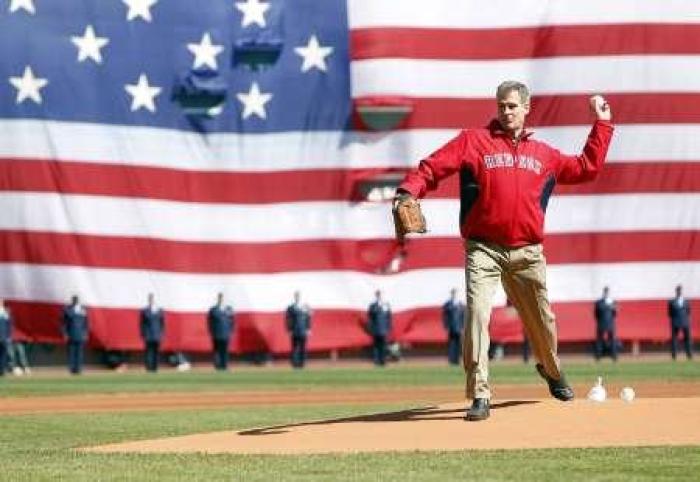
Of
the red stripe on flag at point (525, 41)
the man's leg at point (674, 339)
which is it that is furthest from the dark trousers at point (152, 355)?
the man's leg at point (674, 339)

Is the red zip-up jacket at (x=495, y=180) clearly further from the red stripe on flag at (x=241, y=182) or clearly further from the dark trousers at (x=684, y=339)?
the dark trousers at (x=684, y=339)

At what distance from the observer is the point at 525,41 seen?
36344 millimetres

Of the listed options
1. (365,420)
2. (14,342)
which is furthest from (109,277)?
(365,420)

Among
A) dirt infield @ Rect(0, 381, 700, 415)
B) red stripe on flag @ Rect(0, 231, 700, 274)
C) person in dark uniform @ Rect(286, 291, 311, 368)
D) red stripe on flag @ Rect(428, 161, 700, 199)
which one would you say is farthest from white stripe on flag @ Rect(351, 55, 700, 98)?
dirt infield @ Rect(0, 381, 700, 415)

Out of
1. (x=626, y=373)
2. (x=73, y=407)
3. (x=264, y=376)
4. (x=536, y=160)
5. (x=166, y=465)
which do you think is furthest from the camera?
(x=264, y=376)

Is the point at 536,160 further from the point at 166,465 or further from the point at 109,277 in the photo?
the point at 109,277

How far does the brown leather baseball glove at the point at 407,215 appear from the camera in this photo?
35.0 ft

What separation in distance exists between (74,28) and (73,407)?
17.6m

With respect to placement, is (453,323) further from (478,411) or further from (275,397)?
(478,411)

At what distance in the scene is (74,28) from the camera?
35281mm

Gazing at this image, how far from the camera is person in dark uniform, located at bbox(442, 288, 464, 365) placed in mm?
34594

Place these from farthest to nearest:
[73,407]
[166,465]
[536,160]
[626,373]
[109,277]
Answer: [109,277], [626,373], [73,407], [536,160], [166,465]

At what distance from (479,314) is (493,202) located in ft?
2.26

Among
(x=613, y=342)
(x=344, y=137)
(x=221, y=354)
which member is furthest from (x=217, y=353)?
(x=613, y=342)
